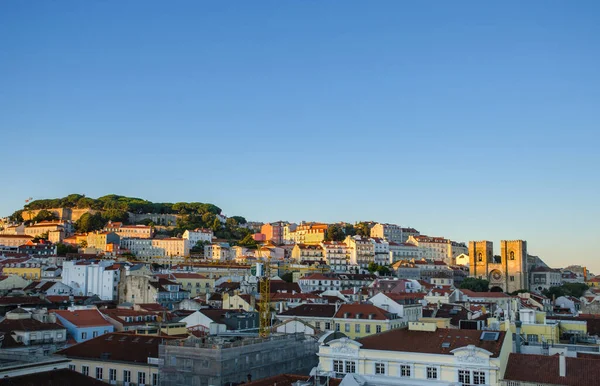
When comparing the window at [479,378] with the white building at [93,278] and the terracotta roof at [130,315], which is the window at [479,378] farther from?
the white building at [93,278]

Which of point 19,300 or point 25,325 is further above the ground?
point 19,300

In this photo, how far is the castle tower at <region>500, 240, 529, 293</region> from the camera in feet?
440

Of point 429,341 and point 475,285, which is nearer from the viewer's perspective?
point 429,341

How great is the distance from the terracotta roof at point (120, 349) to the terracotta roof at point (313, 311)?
1772 cm

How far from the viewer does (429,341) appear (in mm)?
31062

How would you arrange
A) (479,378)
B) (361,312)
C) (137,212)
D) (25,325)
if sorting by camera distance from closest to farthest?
(479,378), (25,325), (361,312), (137,212)

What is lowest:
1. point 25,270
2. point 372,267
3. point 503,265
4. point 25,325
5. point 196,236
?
point 25,325

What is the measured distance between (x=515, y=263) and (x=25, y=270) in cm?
9060

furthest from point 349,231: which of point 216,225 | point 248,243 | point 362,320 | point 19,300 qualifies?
point 362,320

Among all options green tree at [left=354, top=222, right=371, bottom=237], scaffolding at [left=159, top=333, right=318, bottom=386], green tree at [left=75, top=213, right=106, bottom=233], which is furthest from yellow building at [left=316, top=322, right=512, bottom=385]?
green tree at [left=75, top=213, right=106, bottom=233]

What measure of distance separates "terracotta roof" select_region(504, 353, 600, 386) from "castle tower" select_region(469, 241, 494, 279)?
11339 cm

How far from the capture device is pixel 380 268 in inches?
5094

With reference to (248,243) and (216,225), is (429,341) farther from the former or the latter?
(216,225)

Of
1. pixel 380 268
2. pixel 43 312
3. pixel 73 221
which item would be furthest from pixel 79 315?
pixel 73 221
